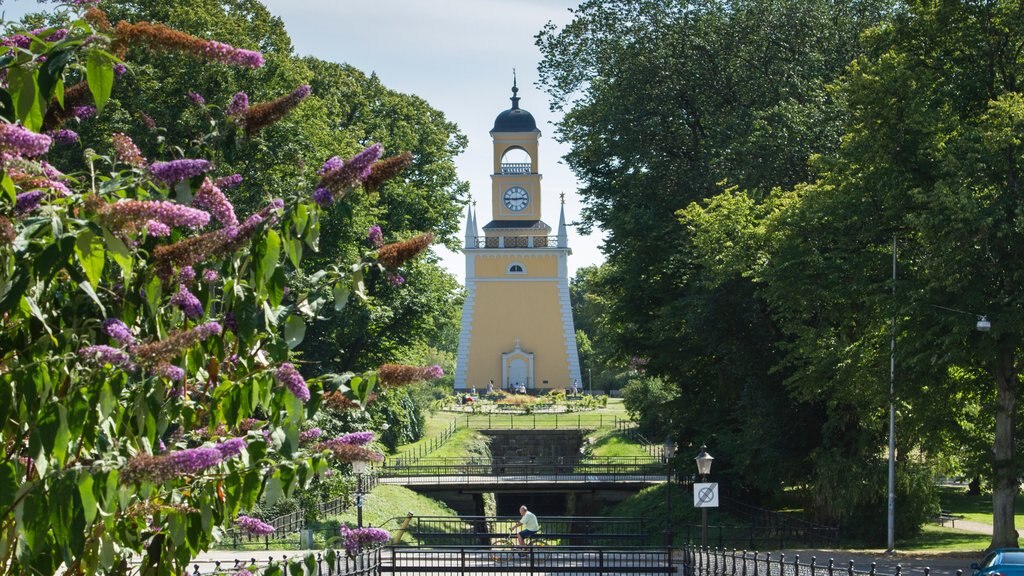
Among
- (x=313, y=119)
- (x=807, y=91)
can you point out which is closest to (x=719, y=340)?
(x=807, y=91)

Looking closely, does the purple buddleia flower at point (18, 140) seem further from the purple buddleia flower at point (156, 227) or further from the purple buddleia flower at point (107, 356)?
the purple buddleia flower at point (107, 356)

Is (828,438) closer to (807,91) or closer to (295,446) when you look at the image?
(807,91)

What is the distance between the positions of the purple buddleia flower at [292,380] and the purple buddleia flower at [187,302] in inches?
19.2

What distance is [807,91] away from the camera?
37750 millimetres

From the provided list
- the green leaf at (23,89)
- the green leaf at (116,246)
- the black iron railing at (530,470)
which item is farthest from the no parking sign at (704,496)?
the green leaf at (23,89)

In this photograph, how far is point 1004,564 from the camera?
1872cm

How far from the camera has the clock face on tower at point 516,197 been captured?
86562 millimetres

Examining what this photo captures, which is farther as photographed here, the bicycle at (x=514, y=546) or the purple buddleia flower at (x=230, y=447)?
the bicycle at (x=514, y=546)

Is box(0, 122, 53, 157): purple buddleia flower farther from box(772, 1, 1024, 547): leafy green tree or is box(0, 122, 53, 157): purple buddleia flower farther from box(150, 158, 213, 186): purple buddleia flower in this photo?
box(772, 1, 1024, 547): leafy green tree

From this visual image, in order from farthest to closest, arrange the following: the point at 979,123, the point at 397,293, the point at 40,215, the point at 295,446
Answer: the point at 397,293 < the point at 979,123 < the point at 295,446 < the point at 40,215

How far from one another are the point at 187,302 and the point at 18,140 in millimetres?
1182

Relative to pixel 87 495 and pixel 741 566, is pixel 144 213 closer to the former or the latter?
pixel 87 495

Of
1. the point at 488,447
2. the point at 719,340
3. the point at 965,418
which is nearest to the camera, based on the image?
the point at 965,418

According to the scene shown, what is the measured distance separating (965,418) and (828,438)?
5.54m
